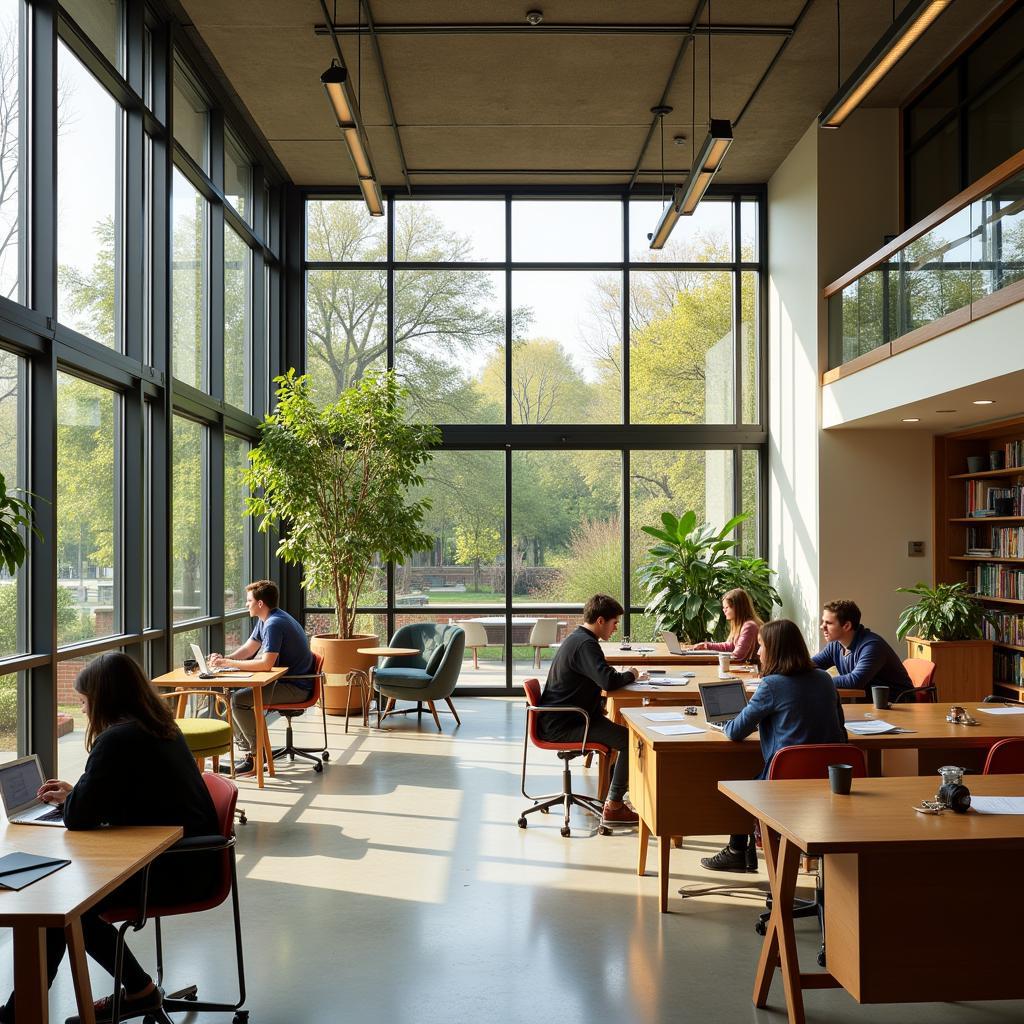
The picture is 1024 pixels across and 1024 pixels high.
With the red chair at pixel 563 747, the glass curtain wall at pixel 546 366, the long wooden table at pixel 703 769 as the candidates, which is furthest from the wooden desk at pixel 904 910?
the glass curtain wall at pixel 546 366

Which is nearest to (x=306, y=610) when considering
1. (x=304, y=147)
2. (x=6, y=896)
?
(x=304, y=147)

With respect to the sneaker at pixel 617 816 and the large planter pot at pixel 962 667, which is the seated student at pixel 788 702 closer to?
the sneaker at pixel 617 816

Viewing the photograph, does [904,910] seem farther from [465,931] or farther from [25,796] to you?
[25,796]

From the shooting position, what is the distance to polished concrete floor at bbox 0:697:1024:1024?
3.53 meters

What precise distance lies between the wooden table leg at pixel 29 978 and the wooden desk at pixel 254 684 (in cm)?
395

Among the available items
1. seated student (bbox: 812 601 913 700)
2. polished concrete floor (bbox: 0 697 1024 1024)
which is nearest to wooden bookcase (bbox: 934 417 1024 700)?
seated student (bbox: 812 601 913 700)

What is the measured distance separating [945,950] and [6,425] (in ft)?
15.7

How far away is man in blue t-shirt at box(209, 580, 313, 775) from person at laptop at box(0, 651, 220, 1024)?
382 cm

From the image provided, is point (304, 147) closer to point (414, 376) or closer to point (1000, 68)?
point (414, 376)

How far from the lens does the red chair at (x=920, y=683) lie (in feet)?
20.9

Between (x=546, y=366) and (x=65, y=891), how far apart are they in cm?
916

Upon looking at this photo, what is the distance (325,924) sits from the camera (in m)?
4.33

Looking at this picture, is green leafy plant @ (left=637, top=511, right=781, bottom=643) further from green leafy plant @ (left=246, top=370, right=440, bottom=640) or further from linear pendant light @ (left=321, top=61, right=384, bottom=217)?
linear pendant light @ (left=321, top=61, right=384, bottom=217)

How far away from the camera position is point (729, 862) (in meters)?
5.04
